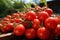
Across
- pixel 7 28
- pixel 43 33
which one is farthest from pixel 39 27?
pixel 7 28

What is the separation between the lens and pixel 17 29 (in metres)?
0.71

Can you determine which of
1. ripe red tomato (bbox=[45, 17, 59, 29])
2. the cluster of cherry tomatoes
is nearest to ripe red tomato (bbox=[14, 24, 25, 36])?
the cluster of cherry tomatoes

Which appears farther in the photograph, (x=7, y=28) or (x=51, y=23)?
(x=7, y=28)

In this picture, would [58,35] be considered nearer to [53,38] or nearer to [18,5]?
[53,38]

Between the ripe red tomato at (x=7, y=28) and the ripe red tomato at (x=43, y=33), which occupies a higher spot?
the ripe red tomato at (x=43, y=33)

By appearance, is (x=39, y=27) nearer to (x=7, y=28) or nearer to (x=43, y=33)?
(x=43, y=33)

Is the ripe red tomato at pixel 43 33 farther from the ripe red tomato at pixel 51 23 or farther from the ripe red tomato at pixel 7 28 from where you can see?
the ripe red tomato at pixel 7 28

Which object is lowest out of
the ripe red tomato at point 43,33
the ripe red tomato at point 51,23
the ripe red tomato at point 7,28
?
the ripe red tomato at point 7,28

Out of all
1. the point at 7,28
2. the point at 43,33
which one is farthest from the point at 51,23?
the point at 7,28

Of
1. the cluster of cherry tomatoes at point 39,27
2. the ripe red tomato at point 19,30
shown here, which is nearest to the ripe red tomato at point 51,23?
the cluster of cherry tomatoes at point 39,27

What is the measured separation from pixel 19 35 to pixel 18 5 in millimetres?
932

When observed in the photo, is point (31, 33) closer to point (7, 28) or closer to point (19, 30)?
point (19, 30)

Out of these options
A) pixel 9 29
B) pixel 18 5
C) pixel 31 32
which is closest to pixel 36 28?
pixel 31 32

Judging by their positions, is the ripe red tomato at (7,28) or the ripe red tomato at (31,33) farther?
the ripe red tomato at (7,28)
